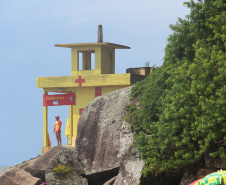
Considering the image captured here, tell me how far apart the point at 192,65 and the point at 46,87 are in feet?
65.4

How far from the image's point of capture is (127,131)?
26.7 metres

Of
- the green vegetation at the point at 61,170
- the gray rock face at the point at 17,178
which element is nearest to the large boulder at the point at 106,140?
the green vegetation at the point at 61,170

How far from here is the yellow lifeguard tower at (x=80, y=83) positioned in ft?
125

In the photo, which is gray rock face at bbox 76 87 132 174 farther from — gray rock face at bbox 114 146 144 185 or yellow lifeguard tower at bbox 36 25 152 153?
yellow lifeguard tower at bbox 36 25 152 153

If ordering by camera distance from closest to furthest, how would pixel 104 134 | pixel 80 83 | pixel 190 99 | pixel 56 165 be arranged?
pixel 190 99, pixel 104 134, pixel 56 165, pixel 80 83

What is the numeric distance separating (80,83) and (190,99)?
17.9 meters

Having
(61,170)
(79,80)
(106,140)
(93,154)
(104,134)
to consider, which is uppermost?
(79,80)

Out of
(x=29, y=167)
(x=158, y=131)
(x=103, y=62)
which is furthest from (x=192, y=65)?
(x=103, y=62)

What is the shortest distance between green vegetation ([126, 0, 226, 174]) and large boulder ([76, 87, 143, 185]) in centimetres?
130

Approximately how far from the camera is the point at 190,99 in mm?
21766

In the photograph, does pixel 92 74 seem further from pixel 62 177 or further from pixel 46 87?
pixel 62 177

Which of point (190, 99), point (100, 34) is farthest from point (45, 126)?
point (190, 99)

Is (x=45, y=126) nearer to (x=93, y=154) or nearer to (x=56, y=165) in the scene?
(x=56, y=165)

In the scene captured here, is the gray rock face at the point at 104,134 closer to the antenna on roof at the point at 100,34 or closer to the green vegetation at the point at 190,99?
the green vegetation at the point at 190,99
